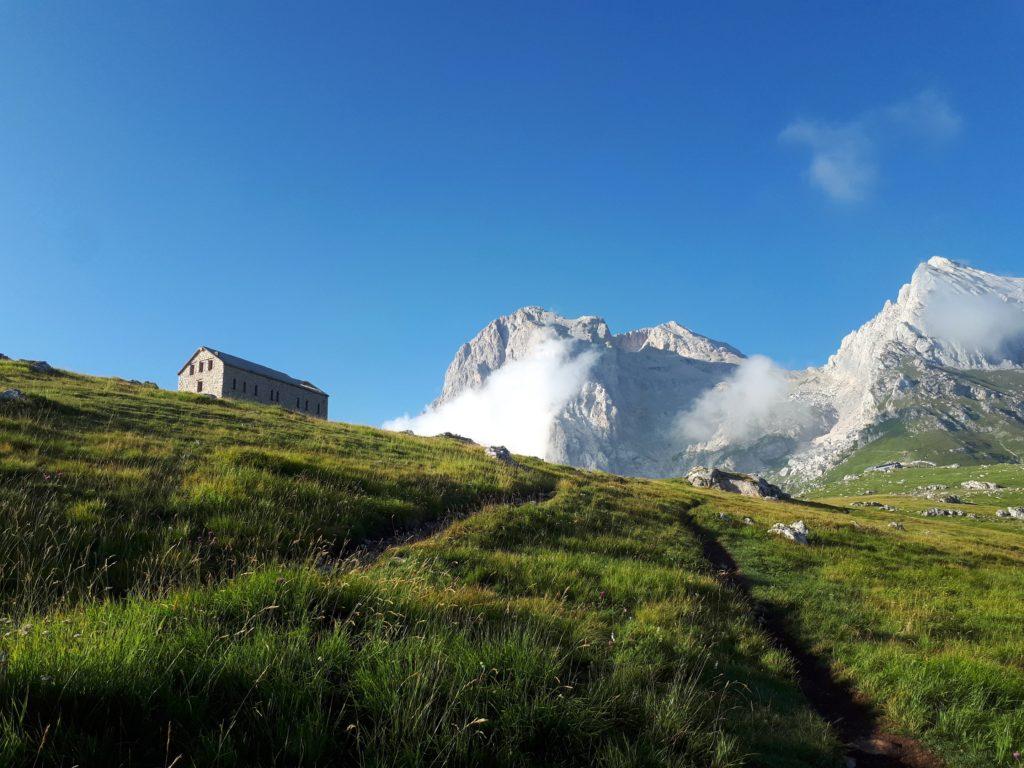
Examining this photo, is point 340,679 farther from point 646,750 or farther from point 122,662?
point 646,750

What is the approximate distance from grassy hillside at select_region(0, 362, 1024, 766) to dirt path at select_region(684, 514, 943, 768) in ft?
0.71

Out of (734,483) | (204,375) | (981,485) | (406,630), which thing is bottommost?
(734,483)

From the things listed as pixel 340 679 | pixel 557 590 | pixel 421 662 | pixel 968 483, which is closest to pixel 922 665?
pixel 557 590

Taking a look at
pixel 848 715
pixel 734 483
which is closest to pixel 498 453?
pixel 848 715

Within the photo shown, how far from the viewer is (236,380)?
292 feet

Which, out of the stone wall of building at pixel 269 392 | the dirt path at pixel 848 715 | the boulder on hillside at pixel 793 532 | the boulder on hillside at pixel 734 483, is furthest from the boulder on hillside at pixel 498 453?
the boulder on hillside at pixel 734 483

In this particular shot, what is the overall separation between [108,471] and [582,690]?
513 inches

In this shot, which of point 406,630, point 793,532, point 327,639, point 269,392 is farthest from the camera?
point 269,392

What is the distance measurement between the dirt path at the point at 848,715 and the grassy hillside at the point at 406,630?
8.5 inches

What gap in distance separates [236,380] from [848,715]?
96133 millimetres

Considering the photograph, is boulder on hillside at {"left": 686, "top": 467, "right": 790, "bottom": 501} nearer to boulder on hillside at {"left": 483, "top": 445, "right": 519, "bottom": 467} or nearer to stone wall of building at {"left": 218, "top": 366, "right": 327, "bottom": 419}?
boulder on hillside at {"left": 483, "top": 445, "right": 519, "bottom": 467}

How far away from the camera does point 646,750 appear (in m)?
4.93

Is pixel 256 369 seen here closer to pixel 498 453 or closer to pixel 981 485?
pixel 498 453

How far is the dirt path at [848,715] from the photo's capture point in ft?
25.4
